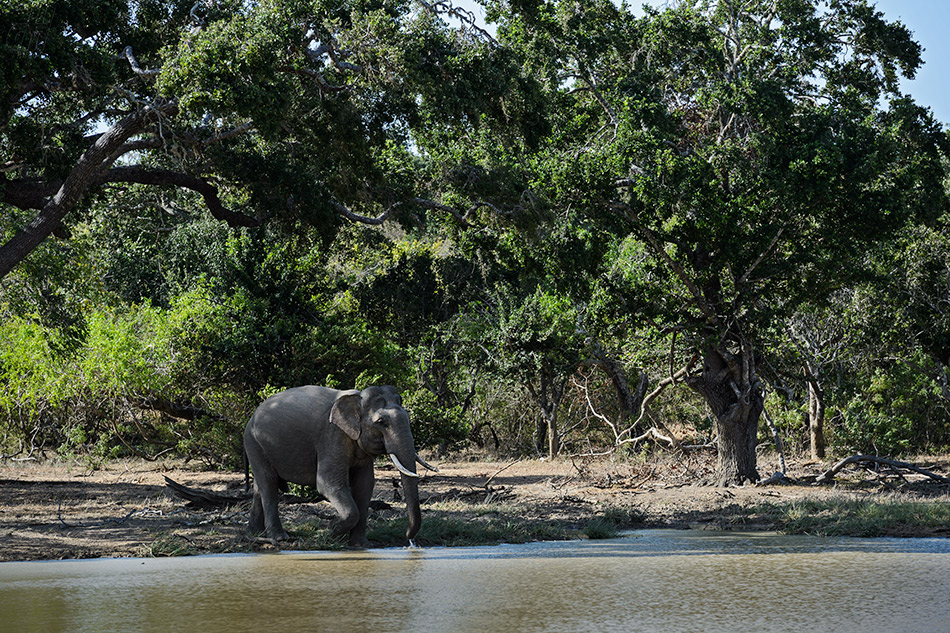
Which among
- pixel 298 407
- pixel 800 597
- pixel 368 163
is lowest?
pixel 800 597

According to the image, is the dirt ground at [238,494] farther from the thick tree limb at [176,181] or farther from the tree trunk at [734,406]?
the thick tree limb at [176,181]

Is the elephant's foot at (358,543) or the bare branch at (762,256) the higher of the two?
the bare branch at (762,256)

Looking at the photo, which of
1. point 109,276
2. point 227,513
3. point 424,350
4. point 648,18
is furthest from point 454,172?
point 109,276

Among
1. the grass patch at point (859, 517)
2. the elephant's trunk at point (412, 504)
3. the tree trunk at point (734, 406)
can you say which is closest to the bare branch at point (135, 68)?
the elephant's trunk at point (412, 504)

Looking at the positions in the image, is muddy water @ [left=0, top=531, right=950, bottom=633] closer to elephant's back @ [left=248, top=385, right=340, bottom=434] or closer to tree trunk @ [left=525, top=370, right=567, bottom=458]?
elephant's back @ [left=248, top=385, right=340, bottom=434]

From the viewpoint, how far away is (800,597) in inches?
269

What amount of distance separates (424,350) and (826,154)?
1300cm

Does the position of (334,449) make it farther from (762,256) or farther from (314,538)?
(762,256)

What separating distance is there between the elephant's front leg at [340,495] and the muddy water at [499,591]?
43cm

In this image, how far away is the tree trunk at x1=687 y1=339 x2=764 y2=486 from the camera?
1788 cm

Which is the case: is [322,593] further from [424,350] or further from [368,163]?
[424,350]

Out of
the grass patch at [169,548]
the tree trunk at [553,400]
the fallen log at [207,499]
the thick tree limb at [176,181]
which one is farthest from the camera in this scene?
the tree trunk at [553,400]

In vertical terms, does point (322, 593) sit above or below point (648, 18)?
below

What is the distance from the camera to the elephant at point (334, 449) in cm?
1041
